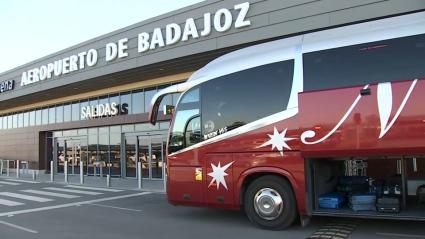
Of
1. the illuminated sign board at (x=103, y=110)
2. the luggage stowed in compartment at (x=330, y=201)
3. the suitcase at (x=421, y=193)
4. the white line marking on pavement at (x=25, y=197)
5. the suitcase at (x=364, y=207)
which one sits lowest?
the white line marking on pavement at (x=25, y=197)

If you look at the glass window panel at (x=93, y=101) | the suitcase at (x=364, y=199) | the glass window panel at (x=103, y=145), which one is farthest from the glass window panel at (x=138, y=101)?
the suitcase at (x=364, y=199)

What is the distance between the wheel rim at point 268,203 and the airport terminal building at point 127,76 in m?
7.50

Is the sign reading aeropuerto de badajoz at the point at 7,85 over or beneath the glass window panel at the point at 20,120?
over

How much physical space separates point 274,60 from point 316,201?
2774 millimetres

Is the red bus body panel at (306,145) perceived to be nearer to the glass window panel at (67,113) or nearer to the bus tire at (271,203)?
the bus tire at (271,203)

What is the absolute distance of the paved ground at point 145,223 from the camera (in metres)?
8.86

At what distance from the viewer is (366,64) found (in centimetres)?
823

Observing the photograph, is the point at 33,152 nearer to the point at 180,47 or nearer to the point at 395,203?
the point at 180,47

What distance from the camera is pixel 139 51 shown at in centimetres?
2045

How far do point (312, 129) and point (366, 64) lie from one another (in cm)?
144

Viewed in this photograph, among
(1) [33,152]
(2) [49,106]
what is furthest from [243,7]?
(1) [33,152]

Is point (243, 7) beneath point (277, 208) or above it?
above

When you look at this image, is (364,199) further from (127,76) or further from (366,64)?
(127,76)

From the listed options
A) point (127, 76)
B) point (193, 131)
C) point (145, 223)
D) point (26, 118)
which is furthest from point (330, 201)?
point (26, 118)
